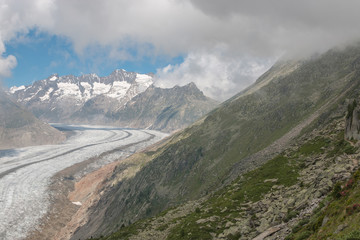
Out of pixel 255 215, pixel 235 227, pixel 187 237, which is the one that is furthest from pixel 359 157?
pixel 187 237

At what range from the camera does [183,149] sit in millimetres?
144625

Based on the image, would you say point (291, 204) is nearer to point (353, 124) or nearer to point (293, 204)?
point (293, 204)

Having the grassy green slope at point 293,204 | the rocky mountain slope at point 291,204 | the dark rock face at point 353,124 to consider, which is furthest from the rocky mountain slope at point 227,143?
the dark rock face at point 353,124

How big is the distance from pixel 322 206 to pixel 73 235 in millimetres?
131070

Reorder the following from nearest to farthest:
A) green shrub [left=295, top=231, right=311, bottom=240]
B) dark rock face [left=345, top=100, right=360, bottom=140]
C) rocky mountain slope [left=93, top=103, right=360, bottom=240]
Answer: green shrub [left=295, top=231, right=311, bottom=240] → rocky mountain slope [left=93, top=103, right=360, bottom=240] → dark rock face [left=345, top=100, right=360, bottom=140]

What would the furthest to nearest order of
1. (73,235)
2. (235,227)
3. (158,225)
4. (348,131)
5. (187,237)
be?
(73,235) → (158,225) → (348,131) → (187,237) → (235,227)

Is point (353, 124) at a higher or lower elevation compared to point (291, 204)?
higher

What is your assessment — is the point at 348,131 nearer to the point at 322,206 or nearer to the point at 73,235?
the point at 322,206

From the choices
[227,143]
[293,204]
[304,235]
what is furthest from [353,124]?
[227,143]

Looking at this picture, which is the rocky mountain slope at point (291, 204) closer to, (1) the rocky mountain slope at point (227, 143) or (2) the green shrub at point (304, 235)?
(2) the green shrub at point (304, 235)

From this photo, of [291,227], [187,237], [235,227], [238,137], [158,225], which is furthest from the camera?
[238,137]

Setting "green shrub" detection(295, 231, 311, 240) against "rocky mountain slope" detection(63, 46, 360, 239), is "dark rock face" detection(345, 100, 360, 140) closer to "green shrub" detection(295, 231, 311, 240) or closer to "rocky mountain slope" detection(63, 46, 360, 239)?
"green shrub" detection(295, 231, 311, 240)

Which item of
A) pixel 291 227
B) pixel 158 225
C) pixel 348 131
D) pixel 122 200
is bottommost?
pixel 122 200

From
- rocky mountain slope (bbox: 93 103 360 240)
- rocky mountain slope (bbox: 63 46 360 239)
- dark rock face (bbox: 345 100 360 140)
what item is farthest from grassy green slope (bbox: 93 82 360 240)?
rocky mountain slope (bbox: 63 46 360 239)
